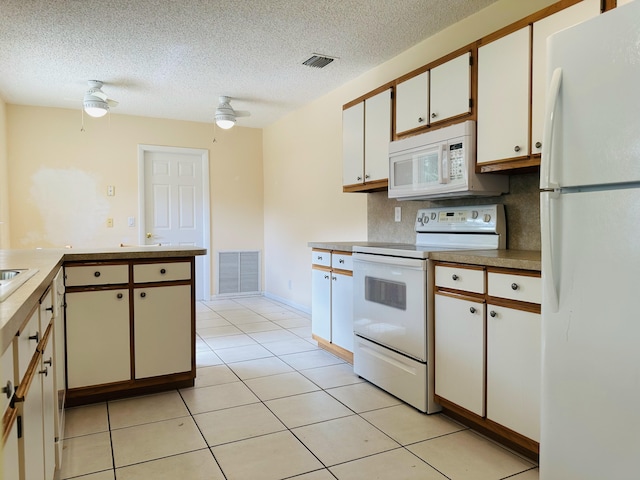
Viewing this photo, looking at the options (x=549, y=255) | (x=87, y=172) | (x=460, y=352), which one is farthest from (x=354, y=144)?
(x=87, y=172)

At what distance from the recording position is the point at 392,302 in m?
2.68

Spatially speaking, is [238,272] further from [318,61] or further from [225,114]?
[318,61]

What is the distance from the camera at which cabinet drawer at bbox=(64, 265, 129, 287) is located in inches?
99.0

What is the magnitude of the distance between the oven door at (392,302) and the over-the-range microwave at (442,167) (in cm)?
53

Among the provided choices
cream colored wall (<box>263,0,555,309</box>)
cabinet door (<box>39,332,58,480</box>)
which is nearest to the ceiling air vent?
cream colored wall (<box>263,0,555,309</box>)

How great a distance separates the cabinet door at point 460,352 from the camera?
213 centimetres

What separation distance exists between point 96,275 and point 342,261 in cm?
164

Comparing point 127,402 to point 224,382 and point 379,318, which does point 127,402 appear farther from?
A: point 379,318

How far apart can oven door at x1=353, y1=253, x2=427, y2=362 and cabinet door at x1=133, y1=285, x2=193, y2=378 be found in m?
1.12

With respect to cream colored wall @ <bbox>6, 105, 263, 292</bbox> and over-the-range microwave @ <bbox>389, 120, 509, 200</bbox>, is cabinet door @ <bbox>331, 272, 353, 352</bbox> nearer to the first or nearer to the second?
over-the-range microwave @ <bbox>389, 120, 509, 200</bbox>

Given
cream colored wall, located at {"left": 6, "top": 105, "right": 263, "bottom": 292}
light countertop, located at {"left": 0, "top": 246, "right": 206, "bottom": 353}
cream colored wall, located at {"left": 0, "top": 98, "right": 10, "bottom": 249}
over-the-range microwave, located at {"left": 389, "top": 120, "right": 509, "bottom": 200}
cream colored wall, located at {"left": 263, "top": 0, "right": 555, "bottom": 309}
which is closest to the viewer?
light countertop, located at {"left": 0, "top": 246, "right": 206, "bottom": 353}

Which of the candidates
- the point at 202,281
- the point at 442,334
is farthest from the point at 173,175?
the point at 442,334

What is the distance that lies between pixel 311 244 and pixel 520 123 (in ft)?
6.47

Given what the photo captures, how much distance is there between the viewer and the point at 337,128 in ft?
15.2
